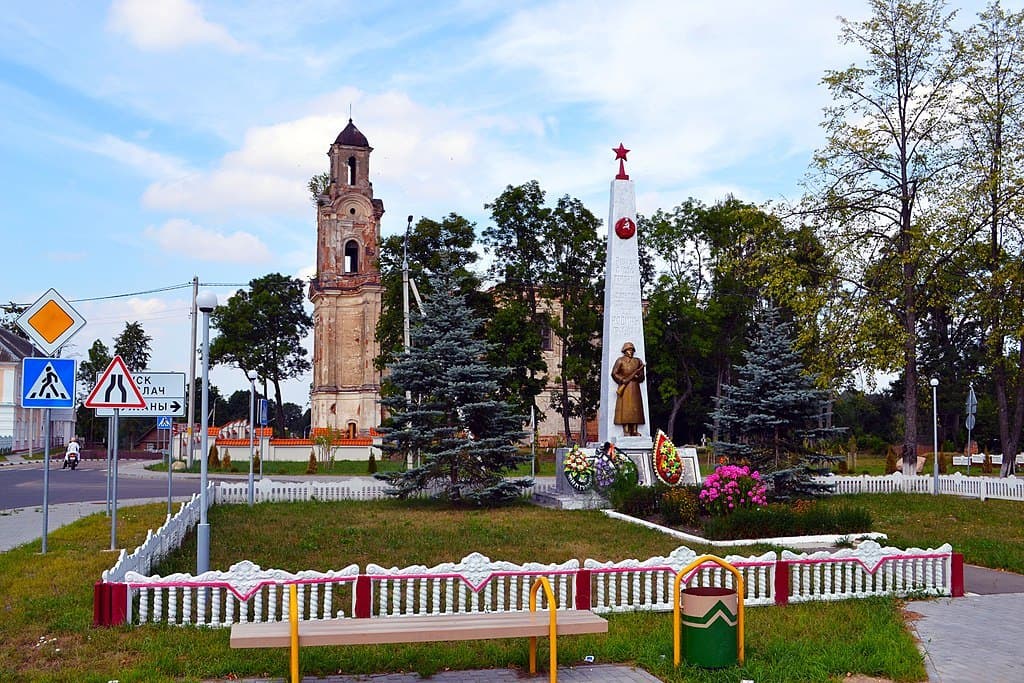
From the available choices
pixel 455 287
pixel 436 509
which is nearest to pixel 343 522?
pixel 436 509

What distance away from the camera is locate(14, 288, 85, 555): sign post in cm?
1255

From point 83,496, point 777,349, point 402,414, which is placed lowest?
point 83,496

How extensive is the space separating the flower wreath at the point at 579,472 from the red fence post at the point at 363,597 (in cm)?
1372

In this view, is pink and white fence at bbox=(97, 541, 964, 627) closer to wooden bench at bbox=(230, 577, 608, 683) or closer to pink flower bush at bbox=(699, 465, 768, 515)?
wooden bench at bbox=(230, 577, 608, 683)

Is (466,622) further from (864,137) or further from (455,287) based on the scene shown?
(864,137)

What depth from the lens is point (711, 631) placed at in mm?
7645

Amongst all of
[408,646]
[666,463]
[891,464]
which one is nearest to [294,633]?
[408,646]

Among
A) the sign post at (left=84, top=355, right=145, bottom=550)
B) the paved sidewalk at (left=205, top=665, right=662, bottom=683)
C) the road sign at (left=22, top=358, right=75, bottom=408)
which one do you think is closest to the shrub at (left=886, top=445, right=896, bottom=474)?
the sign post at (left=84, top=355, right=145, bottom=550)

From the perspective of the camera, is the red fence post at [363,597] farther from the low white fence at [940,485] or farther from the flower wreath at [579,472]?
the low white fence at [940,485]

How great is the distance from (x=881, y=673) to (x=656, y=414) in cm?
5020

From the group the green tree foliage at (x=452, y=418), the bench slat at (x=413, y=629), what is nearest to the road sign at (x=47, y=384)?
the bench slat at (x=413, y=629)

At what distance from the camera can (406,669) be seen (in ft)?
25.0

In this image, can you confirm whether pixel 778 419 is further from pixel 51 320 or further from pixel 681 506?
pixel 51 320

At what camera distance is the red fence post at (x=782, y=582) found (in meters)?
10.3
